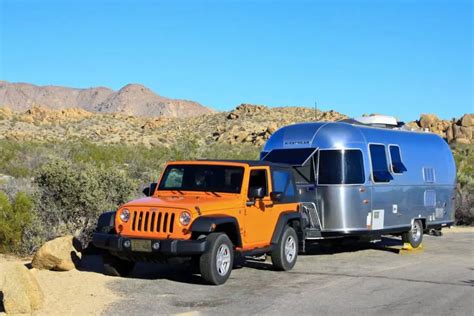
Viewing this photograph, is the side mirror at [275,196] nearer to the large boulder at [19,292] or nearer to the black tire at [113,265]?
the black tire at [113,265]

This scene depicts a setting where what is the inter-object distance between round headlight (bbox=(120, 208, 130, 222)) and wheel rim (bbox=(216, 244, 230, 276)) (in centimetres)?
155

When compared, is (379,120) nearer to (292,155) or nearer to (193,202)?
(292,155)

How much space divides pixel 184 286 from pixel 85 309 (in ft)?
6.49

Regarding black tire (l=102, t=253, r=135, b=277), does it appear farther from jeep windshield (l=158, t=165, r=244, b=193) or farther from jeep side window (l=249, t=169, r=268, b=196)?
jeep side window (l=249, t=169, r=268, b=196)

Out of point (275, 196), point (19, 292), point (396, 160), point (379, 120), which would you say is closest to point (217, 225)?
point (275, 196)

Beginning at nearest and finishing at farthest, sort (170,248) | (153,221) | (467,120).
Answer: (170,248)
(153,221)
(467,120)

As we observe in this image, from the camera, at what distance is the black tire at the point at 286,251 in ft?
37.7

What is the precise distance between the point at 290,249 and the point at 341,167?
7.88 ft

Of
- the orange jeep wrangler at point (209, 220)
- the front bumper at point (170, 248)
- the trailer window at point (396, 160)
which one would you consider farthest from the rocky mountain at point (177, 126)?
the front bumper at point (170, 248)

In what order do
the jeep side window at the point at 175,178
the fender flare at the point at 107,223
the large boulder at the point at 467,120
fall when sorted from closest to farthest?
the fender flare at the point at 107,223, the jeep side window at the point at 175,178, the large boulder at the point at 467,120

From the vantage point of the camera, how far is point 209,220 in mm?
9773

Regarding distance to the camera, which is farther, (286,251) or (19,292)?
(286,251)

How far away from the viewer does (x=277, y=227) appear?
37.9 feet

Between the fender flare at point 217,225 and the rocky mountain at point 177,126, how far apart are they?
4970 centimetres
